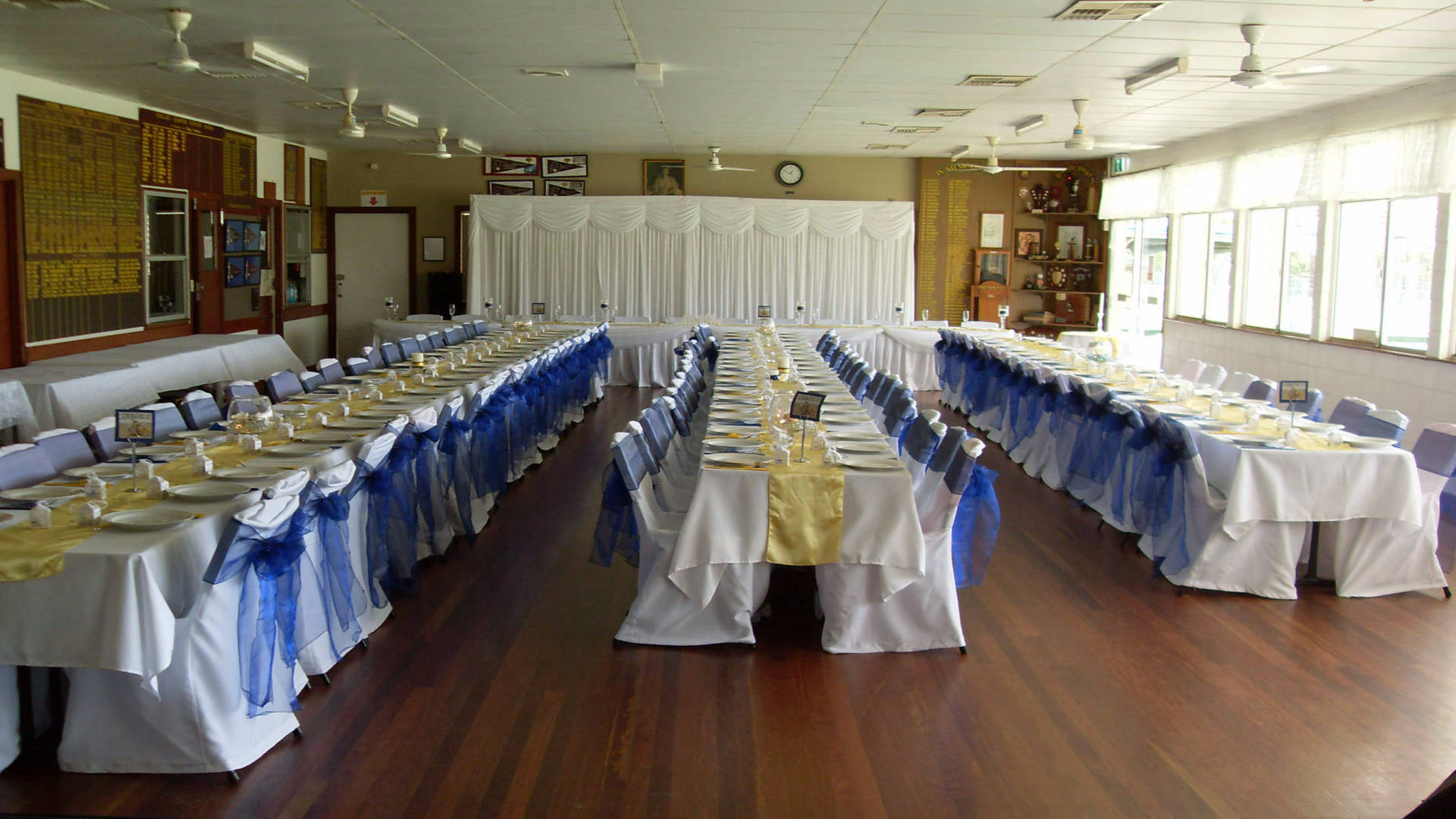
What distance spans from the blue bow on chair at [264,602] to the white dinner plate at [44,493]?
3.58 feet

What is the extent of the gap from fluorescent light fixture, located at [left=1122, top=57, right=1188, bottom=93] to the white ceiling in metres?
0.10

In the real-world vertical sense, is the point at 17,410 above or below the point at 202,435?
below

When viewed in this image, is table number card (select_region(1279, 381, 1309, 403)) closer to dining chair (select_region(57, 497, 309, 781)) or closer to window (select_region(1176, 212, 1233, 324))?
dining chair (select_region(57, 497, 309, 781))

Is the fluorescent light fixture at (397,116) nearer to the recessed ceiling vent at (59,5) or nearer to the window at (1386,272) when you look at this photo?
the recessed ceiling vent at (59,5)

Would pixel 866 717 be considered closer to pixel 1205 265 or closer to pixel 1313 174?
pixel 1313 174

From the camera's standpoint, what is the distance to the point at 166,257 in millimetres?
11773

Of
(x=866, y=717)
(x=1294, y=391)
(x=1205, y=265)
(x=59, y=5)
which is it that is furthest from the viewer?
(x=1205, y=265)

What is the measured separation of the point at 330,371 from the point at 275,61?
2.46m

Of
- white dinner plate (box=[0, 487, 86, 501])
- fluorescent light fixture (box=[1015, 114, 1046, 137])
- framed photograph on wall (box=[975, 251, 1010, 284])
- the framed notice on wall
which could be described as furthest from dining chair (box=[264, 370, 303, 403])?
framed photograph on wall (box=[975, 251, 1010, 284])

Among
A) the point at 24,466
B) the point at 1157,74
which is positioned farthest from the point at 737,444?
the point at 1157,74

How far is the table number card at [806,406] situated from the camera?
5.20 m

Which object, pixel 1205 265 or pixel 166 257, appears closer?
pixel 166 257

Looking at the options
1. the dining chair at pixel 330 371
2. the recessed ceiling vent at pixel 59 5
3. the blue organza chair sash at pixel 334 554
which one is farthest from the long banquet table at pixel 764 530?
the recessed ceiling vent at pixel 59 5

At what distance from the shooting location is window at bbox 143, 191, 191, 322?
1146cm
